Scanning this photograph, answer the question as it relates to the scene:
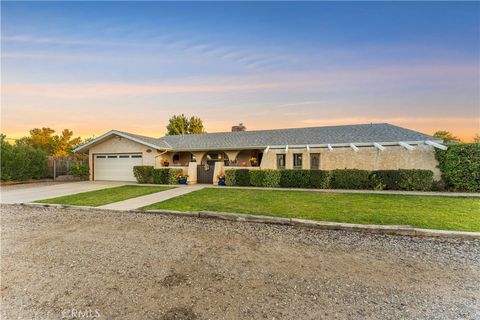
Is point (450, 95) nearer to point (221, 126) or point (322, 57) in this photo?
point (322, 57)

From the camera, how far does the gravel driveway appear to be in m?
2.48

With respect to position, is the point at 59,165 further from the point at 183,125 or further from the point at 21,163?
the point at 183,125

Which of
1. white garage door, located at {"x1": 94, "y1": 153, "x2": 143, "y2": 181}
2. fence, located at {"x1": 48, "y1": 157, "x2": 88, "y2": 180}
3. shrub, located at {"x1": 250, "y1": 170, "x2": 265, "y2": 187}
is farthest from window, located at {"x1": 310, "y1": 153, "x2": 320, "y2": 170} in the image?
fence, located at {"x1": 48, "y1": 157, "x2": 88, "y2": 180}

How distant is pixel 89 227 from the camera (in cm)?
579

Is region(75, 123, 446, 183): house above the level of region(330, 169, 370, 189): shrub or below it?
above

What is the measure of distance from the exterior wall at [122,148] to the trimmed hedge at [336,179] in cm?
634

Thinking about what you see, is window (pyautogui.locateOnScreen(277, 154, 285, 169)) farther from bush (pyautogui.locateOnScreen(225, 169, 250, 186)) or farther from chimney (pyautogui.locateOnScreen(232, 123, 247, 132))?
chimney (pyautogui.locateOnScreen(232, 123, 247, 132))

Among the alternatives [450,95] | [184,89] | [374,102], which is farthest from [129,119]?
[450,95]

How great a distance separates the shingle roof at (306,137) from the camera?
13935 millimetres

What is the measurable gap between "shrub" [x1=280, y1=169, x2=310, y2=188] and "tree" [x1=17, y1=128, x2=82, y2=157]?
3197 cm

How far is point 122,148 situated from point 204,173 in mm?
7030

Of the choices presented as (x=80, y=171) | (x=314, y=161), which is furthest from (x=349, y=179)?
(x=80, y=171)

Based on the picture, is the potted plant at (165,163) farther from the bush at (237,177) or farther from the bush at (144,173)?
the bush at (237,177)

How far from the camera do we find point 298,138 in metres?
16.2
